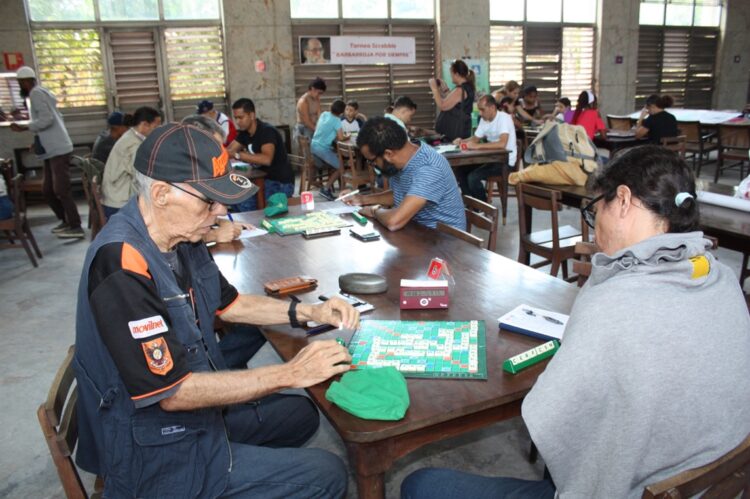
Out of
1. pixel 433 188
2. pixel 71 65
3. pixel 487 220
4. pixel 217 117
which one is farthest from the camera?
pixel 71 65

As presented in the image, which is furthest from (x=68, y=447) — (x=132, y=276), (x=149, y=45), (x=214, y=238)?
(x=149, y=45)

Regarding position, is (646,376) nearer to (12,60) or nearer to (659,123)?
(659,123)

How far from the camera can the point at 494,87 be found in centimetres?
1089

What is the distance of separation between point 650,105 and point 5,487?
7.53 meters

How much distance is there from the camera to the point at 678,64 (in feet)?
41.4

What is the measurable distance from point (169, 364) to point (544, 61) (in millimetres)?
11294

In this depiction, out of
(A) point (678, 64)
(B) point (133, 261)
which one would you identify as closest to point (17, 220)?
(B) point (133, 261)

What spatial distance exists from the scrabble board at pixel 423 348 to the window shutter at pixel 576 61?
1066 centimetres

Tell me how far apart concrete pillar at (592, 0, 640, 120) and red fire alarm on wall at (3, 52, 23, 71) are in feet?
31.1

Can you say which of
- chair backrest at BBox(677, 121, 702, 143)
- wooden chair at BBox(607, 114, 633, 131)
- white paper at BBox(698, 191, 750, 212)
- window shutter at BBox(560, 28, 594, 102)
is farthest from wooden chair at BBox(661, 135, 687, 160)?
window shutter at BBox(560, 28, 594, 102)

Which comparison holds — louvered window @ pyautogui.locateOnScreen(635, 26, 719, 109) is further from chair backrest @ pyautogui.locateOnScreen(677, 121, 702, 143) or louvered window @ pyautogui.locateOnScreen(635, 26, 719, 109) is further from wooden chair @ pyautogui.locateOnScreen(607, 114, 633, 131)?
chair backrest @ pyautogui.locateOnScreen(677, 121, 702, 143)

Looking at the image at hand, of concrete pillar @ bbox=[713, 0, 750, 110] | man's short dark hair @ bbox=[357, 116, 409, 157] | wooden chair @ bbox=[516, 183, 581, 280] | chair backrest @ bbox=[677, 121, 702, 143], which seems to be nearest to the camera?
man's short dark hair @ bbox=[357, 116, 409, 157]

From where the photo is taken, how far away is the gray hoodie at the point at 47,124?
20.1ft

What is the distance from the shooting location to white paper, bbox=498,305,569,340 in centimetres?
174
